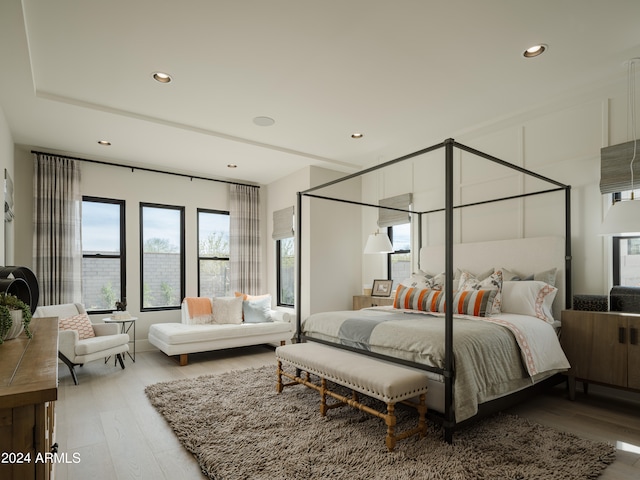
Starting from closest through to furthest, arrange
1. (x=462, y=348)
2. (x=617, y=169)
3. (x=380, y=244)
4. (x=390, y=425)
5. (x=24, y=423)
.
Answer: (x=24, y=423) < (x=390, y=425) < (x=462, y=348) < (x=617, y=169) < (x=380, y=244)

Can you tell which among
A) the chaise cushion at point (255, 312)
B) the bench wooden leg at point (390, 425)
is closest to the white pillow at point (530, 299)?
the bench wooden leg at point (390, 425)

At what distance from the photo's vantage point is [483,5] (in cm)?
230

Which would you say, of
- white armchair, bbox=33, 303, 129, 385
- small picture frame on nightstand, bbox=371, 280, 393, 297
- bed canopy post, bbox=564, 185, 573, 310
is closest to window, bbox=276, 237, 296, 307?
small picture frame on nightstand, bbox=371, 280, 393, 297

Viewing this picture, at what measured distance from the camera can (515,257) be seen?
388 cm

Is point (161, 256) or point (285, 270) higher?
point (161, 256)

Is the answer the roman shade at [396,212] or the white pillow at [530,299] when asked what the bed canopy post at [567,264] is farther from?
the roman shade at [396,212]

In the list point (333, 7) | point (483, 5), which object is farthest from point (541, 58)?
point (333, 7)

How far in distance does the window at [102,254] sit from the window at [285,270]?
7.73 ft

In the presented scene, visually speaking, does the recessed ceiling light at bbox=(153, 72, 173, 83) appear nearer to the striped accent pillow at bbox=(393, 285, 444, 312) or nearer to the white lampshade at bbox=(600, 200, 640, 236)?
the striped accent pillow at bbox=(393, 285, 444, 312)

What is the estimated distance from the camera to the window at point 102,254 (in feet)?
16.9

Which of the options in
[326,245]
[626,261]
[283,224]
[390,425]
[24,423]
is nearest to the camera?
[24,423]

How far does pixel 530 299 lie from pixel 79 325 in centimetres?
472

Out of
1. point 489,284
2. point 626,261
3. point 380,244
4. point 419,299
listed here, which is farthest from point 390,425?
point 380,244

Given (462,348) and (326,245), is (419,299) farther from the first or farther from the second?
(326,245)
